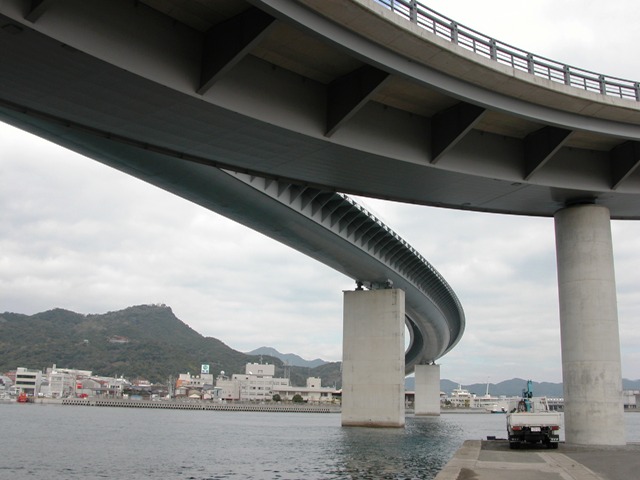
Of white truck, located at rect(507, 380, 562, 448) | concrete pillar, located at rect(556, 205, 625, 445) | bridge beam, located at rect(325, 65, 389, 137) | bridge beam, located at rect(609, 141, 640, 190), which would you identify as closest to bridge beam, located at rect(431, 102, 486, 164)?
bridge beam, located at rect(325, 65, 389, 137)

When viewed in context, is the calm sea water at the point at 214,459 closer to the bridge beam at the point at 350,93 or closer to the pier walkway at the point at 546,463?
the pier walkway at the point at 546,463

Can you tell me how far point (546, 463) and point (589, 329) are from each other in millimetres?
7568

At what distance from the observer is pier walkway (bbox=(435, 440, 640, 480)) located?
55.3 feet

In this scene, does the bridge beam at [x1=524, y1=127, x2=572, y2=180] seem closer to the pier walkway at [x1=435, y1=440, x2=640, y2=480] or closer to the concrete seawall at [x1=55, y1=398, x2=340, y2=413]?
the pier walkway at [x1=435, y1=440, x2=640, y2=480]

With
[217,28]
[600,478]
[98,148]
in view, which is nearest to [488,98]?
[217,28]

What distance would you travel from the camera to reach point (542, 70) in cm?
2144

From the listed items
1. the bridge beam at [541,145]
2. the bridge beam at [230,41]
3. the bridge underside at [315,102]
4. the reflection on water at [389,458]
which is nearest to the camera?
the bridge underside at [315,102]

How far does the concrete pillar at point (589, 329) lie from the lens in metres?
25.3

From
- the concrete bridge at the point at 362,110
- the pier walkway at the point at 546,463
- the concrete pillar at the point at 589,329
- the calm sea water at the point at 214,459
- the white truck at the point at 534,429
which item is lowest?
the calm sea water at the point at 214,459

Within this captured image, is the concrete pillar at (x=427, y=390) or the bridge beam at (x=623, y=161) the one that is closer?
the bridge beam at (x=623, y=161)

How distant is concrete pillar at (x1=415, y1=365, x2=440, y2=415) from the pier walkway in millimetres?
120617

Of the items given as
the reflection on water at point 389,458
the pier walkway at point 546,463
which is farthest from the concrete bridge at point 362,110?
the reflection on water at point 389,458

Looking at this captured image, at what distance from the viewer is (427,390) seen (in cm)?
14600

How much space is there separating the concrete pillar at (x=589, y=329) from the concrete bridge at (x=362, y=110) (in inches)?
2.2
